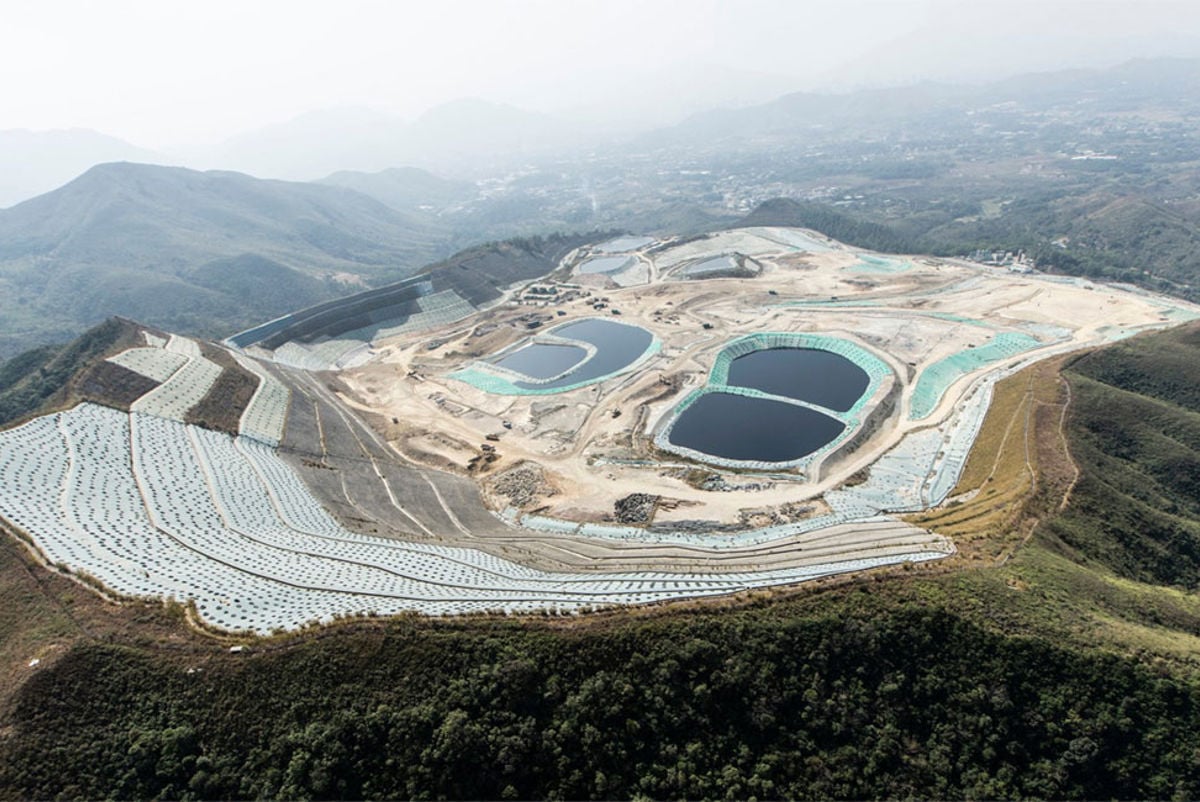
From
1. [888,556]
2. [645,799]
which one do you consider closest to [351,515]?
[645,799]

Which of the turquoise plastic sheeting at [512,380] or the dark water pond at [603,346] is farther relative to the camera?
the dark water pond at [603,346]

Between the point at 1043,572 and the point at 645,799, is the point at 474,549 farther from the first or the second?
the point at 1043,572

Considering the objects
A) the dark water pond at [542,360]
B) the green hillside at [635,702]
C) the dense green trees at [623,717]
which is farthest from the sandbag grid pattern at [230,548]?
the dark water pond at [542,360]

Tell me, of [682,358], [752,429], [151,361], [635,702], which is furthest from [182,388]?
[752,429]

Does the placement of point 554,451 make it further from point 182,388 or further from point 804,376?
point 182,388

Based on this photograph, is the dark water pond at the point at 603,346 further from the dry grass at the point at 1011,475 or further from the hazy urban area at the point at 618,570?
the dry grass at the point at 1011,475
